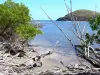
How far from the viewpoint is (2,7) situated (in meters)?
26.0

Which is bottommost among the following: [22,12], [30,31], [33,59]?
[33,59]

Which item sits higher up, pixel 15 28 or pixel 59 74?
pixel 15 28

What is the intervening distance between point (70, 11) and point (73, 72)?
377 centimetres

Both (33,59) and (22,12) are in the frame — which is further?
(22,12)

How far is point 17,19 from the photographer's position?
25.9 metres

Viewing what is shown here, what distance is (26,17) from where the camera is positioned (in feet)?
87.0

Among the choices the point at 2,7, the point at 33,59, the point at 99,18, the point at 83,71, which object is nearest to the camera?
the point at 99,18

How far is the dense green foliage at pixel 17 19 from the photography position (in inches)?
1011

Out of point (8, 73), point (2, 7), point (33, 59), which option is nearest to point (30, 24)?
point (2, 7)

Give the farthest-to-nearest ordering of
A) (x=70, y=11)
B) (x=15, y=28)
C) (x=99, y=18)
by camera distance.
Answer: (x=15, y=28) < (x=99, y=18) < (x=70, y=11)

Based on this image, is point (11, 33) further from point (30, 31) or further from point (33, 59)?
point (33, 59)

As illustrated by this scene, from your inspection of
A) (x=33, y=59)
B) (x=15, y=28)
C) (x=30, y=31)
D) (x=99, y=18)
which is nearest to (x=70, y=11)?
(x=99, y=18)

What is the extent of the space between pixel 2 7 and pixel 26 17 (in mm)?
2557

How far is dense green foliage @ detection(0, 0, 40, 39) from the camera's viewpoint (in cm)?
2569
